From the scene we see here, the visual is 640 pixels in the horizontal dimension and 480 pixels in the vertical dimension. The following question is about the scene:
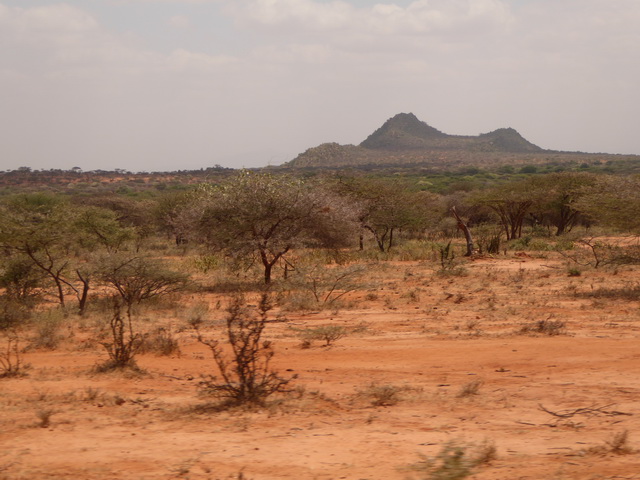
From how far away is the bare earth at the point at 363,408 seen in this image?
475cm

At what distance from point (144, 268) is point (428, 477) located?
11.1 metres

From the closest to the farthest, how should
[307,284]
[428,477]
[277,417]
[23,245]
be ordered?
[428,477] < [277,417] < [23,245] < [307,284]

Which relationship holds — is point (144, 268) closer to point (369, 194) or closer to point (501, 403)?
point (501, 403)

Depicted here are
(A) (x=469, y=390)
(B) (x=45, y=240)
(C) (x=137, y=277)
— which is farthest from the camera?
(C) (x=137, y=277)

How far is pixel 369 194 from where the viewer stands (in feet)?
98.2

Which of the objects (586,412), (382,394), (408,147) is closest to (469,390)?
(382,394)

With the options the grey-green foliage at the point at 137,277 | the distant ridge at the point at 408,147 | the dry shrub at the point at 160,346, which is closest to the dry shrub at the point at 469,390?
the dry shrub at the point at 160,346

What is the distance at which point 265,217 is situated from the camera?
17422mm

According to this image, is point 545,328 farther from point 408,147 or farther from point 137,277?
point 408,147

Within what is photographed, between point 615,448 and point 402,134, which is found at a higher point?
point 402,134

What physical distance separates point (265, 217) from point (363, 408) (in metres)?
11.5

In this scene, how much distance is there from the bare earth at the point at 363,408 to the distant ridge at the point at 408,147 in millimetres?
100150

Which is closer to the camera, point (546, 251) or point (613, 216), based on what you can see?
point (613, 216)

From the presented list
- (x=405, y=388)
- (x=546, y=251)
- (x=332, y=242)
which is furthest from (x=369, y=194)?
(x=405, y=388)
